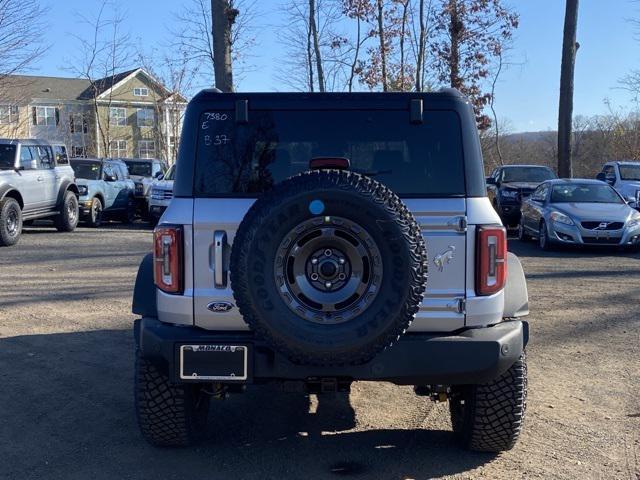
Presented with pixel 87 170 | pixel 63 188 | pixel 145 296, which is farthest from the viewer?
pixel 87 170

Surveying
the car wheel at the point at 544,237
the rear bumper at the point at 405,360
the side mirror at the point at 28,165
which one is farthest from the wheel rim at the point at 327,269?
the side mirror at the point at 28,165

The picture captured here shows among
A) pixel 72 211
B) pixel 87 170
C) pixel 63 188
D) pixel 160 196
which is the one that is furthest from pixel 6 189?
pixel 87 170

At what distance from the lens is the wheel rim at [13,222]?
13875 millimetres

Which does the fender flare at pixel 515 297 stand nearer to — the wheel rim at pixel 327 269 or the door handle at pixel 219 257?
the wheel rim at pixel 327 269

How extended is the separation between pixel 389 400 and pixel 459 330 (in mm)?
1672

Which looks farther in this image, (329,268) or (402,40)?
(402,40)

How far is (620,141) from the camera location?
3481 centimetres

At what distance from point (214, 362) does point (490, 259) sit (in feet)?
5.08

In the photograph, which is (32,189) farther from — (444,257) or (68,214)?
(444,257)

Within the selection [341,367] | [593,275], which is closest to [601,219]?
[593,275]

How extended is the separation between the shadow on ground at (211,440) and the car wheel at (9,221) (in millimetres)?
8559

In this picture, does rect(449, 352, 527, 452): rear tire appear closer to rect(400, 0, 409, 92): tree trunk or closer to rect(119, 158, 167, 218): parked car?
rect(119, 158, 167, 218): parked car

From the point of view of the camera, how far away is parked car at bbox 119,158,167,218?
20.4 meters

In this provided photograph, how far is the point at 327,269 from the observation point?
11.3ft
